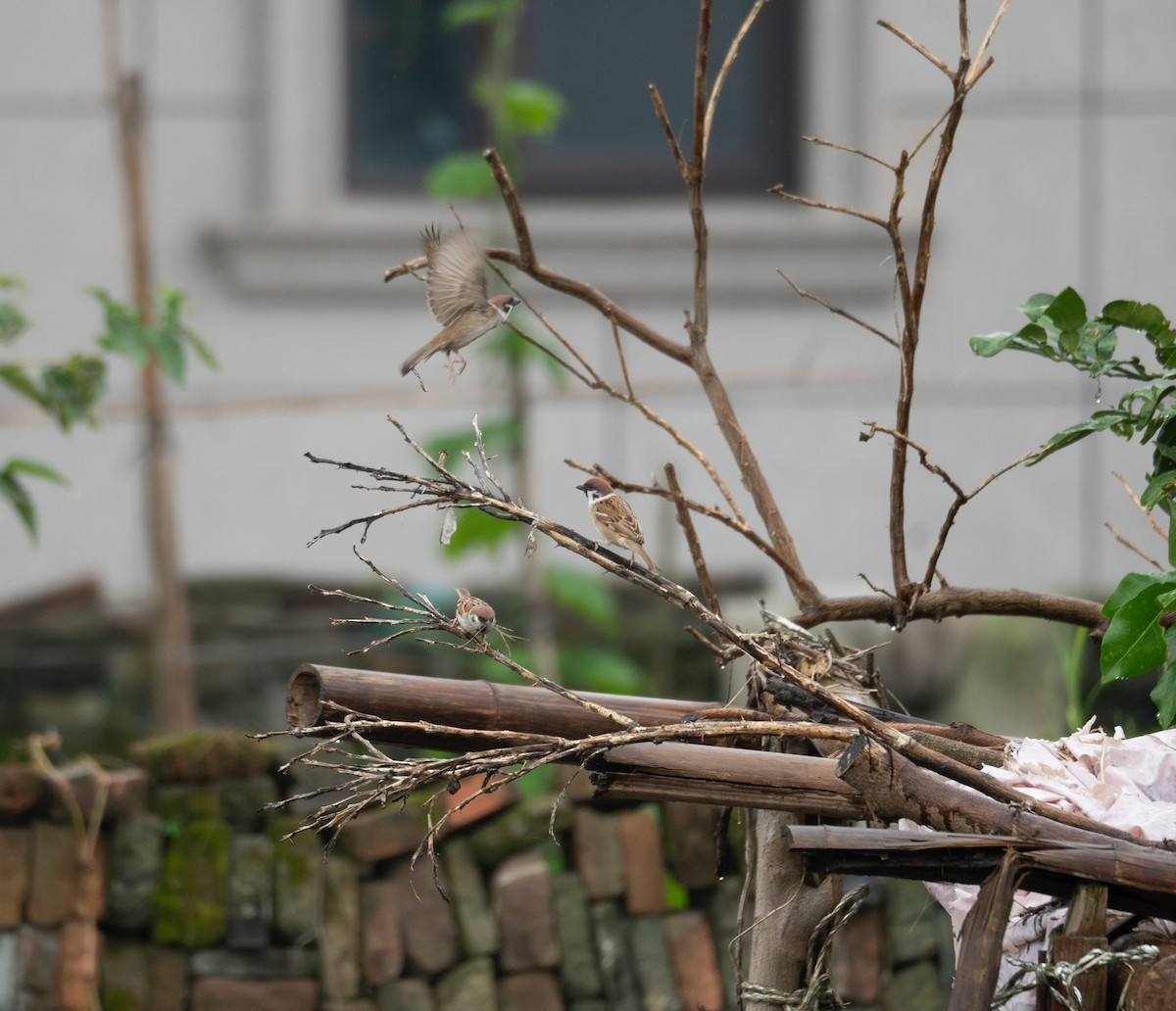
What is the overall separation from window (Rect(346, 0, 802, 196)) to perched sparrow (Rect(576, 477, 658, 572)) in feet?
9.27

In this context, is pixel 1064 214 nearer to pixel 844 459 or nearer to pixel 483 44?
pixel 844 459

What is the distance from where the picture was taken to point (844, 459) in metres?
4.26

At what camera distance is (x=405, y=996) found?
2.49 m

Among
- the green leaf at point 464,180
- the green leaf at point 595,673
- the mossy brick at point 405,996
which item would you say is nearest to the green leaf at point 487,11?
the green leaf at point 464,180

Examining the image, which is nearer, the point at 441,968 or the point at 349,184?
the point at 441,968

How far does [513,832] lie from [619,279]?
2112 mm

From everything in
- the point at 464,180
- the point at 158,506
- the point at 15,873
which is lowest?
the point at 15,873

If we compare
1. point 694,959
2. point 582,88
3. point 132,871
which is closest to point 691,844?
point 694,959

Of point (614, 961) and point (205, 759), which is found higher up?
point (205, 759)

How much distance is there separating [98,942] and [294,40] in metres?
2.64

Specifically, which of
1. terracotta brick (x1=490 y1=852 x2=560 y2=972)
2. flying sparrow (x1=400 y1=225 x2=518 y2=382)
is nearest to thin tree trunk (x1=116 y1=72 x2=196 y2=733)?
terracotta brick (x1=490 y1=852 x2=560 y2=972)

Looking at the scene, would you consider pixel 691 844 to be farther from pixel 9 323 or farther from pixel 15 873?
pixel 9 323

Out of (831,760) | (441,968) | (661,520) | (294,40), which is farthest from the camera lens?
(294,40)

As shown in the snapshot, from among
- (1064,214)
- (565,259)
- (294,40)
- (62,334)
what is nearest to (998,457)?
(1064,214)
